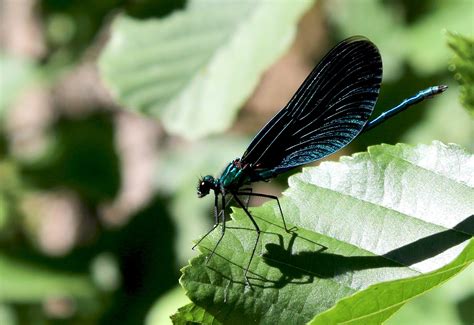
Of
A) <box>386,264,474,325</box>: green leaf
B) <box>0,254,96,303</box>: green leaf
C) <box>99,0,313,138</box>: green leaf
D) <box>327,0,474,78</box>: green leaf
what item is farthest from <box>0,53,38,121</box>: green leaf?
<box>386,264,474,325</box>: green leaf

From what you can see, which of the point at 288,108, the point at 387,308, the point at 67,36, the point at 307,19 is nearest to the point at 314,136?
the point at 288,108

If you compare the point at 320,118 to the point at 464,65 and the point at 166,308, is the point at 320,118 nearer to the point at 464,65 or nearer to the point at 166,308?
the point at 464,65

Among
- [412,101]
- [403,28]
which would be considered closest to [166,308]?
[412,101]

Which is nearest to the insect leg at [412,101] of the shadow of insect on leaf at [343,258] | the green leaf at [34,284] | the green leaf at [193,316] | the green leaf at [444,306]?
the shadow of insect on leaf at [343,258]

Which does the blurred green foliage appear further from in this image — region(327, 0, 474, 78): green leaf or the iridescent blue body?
the iridescent blue body

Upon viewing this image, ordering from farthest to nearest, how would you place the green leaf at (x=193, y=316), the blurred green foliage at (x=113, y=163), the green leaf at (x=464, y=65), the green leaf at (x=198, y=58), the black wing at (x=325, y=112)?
the blurred green foliage at (x=113, y=163), the green leaf at (x=198, y=58), the black wing at (x=325, y=112), the green leaf at (x=464, y=65), the green leaf at (x=193, y=316)

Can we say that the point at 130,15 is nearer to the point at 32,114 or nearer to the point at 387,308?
the point at 387,308

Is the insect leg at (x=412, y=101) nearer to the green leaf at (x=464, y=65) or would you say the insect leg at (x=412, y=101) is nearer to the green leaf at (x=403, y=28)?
the green leaf at (x=464, y=65)
